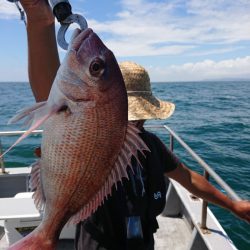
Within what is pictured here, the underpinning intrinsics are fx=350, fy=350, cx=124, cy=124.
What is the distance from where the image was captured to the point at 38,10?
1.40m

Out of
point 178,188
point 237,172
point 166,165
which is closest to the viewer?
point 166,165

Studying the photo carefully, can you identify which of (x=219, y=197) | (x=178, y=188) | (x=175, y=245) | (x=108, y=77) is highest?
(x=108, y=77)

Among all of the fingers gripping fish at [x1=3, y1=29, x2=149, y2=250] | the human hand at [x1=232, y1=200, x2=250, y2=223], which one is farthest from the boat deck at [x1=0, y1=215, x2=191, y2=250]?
the fingers gripping fish at [x1=3, y1=29, x2=149, y2=250]

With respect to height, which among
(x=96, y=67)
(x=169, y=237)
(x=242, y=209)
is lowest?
(x=169, y=237)

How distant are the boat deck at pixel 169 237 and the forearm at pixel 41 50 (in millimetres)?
2883

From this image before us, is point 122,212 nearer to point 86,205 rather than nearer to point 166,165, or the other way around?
point 166,165

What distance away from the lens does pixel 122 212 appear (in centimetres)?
195

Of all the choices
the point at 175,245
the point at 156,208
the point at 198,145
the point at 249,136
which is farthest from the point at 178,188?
the point at 249,136

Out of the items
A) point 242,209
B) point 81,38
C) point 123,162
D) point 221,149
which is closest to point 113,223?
point 123,162

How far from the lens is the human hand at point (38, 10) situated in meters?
1.37

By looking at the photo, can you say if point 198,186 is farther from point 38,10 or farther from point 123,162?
point 38,10

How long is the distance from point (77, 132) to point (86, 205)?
29 cm

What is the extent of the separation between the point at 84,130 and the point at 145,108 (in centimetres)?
76

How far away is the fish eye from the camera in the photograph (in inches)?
50.0
